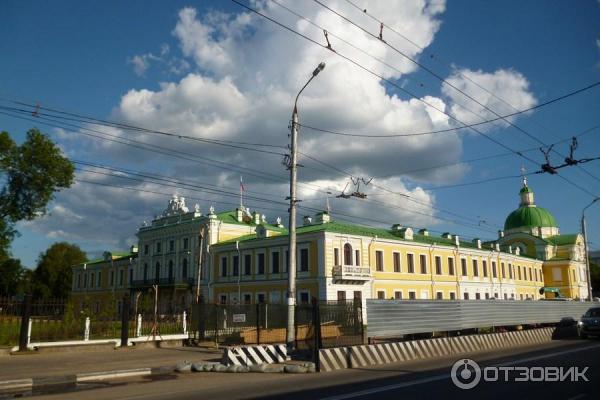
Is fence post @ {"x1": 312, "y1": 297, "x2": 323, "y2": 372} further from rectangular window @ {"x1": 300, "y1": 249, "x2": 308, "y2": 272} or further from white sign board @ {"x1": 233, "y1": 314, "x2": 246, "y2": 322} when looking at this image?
rectangular window @ {"x1": 300, "y1": 249, "x2": 308, "y2": 272}

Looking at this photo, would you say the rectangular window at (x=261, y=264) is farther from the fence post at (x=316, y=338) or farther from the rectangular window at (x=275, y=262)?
the fence post at (x=316, y=338)

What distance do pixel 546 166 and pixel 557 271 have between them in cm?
6202

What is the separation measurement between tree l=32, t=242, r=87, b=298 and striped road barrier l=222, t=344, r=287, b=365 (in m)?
72.9

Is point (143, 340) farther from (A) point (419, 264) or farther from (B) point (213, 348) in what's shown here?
(A) point (419, 264)

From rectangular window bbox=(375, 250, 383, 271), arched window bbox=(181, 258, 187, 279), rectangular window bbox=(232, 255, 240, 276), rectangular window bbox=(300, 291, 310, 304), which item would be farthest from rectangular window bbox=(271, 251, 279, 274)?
arched window bbox=(181, 258, 187, 279)

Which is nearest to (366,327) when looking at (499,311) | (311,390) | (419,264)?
(311,390)

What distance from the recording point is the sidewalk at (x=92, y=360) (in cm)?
1513

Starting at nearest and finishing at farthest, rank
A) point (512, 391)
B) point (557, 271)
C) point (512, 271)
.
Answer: point (512, 391) → point (512, 271) → point (557, 271)

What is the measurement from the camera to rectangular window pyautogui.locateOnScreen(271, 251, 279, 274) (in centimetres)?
4647

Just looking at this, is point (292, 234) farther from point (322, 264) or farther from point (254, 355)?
point (322, 264)

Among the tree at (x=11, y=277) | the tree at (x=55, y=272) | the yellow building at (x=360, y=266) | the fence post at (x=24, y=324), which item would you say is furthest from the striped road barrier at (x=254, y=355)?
the tree at (x=55, y=272)

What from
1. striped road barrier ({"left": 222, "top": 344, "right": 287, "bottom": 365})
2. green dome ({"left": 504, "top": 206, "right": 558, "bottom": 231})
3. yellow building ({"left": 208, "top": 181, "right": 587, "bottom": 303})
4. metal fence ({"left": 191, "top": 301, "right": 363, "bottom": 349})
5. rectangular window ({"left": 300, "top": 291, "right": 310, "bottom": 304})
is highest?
green dome ({"left": 504, "top": 206, "right": 558, "bottom": 231})

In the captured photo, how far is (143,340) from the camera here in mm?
22672

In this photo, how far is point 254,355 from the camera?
53.5 feet
